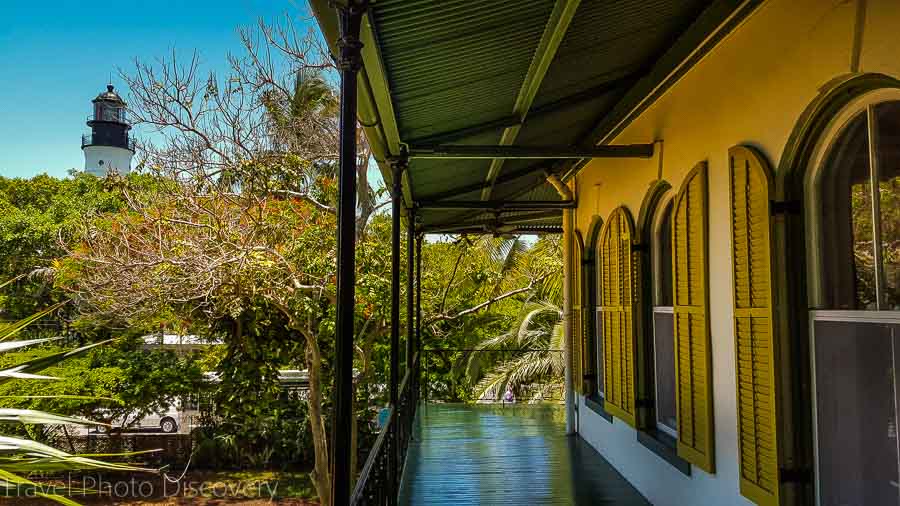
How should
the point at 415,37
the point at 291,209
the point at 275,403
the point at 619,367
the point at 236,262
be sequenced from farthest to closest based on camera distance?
the point at 275,403 < the point at 291,209 < the point at 236,262 < the point at 619,367 < the point at 415,37

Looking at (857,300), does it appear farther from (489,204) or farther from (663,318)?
(489,204)

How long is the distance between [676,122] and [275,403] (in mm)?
10857

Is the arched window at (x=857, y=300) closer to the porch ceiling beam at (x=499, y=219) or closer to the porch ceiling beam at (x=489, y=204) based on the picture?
the porch ceiling beam at (x=489, y=204)

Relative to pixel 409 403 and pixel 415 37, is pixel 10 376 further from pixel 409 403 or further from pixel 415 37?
pixel 409 403

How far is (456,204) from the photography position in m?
6.16

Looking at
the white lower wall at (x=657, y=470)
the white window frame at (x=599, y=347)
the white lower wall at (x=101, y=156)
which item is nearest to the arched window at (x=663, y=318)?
the white lower wall at (x=657, y=470)

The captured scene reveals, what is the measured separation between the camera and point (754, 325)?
284cm

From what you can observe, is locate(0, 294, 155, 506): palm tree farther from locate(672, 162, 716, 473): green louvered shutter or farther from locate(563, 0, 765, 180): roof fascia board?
locate(563, 0, 765, 180): roof fascia board

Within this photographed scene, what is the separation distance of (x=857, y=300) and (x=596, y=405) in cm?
371

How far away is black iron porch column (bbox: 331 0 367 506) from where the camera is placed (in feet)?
6.75

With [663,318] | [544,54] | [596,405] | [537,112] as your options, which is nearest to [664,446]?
[663,318]

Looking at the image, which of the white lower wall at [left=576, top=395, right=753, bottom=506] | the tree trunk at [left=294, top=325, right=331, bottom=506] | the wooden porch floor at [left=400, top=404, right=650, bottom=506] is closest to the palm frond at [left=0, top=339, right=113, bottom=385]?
the white lower wall at [left=576, top=395, right=753, bottom=506]

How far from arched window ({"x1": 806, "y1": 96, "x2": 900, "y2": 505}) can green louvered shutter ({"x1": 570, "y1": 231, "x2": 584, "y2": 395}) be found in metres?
3.81

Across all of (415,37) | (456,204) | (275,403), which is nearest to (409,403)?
(456,204)
